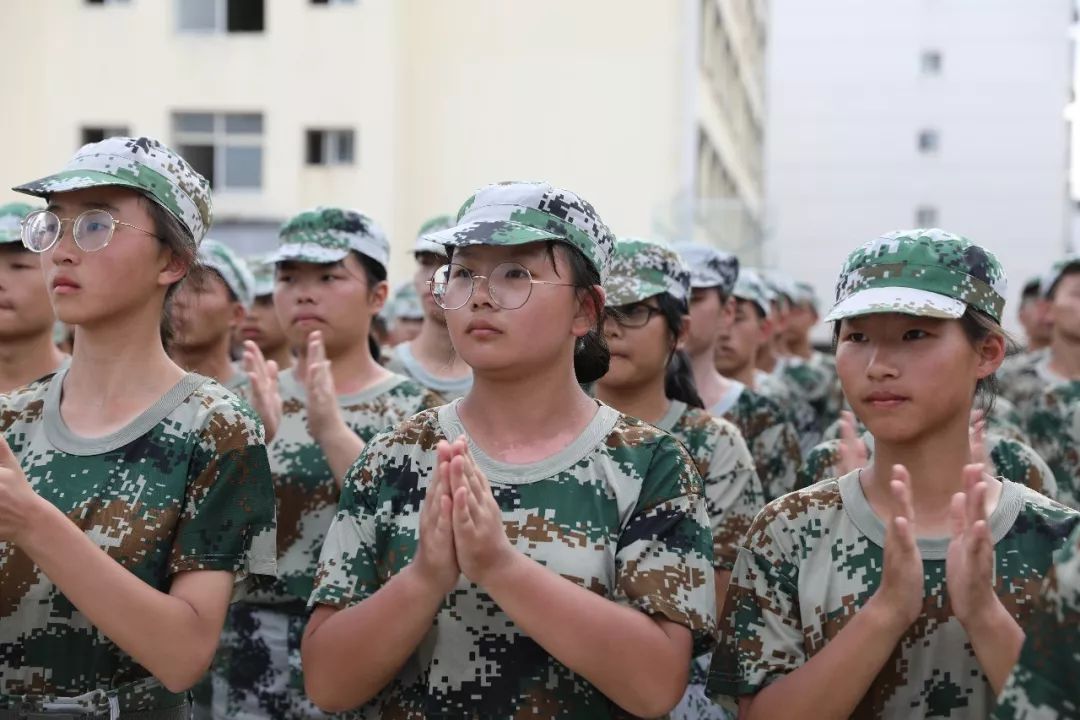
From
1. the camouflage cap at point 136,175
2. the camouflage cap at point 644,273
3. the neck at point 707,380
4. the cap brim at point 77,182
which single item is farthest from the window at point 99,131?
the cap brim at point 77,182

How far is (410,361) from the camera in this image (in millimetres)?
7176

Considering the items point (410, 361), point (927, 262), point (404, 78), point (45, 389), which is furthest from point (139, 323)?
point (404, 78)

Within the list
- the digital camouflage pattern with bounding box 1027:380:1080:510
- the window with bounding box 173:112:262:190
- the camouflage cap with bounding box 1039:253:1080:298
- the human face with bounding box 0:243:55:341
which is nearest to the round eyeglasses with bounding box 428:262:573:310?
the human face with bounding box 0:243:55:341

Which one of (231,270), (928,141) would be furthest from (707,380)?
(928,141)

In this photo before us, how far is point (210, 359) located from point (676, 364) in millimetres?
2133

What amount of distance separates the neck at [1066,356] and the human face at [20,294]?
5.78 meters

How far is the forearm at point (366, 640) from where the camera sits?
121 inches

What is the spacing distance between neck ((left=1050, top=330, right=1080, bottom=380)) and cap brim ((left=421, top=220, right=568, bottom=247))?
19.0 feet

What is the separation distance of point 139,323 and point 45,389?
33cm

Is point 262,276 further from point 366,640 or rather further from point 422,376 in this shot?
point 366,640

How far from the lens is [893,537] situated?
10.00 ft

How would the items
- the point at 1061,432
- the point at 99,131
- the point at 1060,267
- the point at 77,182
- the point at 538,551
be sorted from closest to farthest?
the point at 538,551 → the point at 77,182 → the point at 1061,432 → the point at 1060,267 → the point at 99,131

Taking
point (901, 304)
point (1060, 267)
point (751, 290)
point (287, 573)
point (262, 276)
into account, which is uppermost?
point (901, 304)

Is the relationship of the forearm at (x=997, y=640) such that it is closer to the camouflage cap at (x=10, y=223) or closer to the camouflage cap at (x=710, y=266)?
the camouflage cap at (x=10, y=223)
